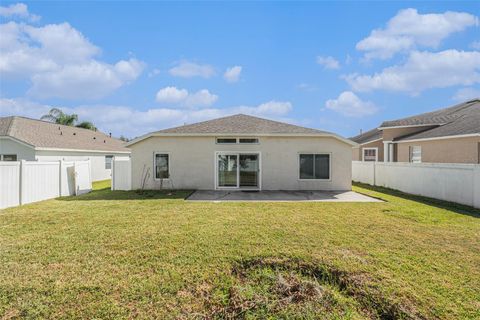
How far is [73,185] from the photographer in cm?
1324

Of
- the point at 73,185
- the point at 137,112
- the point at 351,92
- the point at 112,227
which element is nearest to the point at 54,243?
the point at 112,227

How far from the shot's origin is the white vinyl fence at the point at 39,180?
9406mm

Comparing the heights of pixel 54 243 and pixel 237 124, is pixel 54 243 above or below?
below

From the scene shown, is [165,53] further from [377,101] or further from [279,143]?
[377,101]

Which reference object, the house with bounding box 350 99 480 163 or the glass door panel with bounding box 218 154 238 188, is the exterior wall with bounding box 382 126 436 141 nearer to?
the house with bounding box 350 99 480 163

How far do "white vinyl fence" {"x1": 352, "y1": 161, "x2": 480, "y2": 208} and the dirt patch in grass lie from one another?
9020mm

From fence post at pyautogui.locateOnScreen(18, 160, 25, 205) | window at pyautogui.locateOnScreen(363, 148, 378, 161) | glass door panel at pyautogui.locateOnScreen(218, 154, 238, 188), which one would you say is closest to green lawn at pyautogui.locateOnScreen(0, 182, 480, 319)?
fence post at pyautogui.locateOnScreen(18, 160, 25, 205)

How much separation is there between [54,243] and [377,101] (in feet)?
84.8

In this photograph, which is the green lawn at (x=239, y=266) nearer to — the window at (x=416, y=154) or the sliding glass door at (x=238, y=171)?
the sliding glass door at (x=238, y=171)

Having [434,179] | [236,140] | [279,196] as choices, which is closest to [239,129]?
[236,140]

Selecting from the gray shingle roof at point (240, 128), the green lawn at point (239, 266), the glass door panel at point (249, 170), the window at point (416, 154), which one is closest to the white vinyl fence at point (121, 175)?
the gray shingle roof at point (240, 128)

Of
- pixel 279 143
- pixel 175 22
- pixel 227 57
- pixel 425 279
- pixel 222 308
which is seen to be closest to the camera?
pixel 222 308

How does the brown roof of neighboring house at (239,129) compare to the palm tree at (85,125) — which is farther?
the palm tree at (85,125)

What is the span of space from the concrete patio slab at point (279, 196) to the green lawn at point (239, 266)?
326 centimetres
